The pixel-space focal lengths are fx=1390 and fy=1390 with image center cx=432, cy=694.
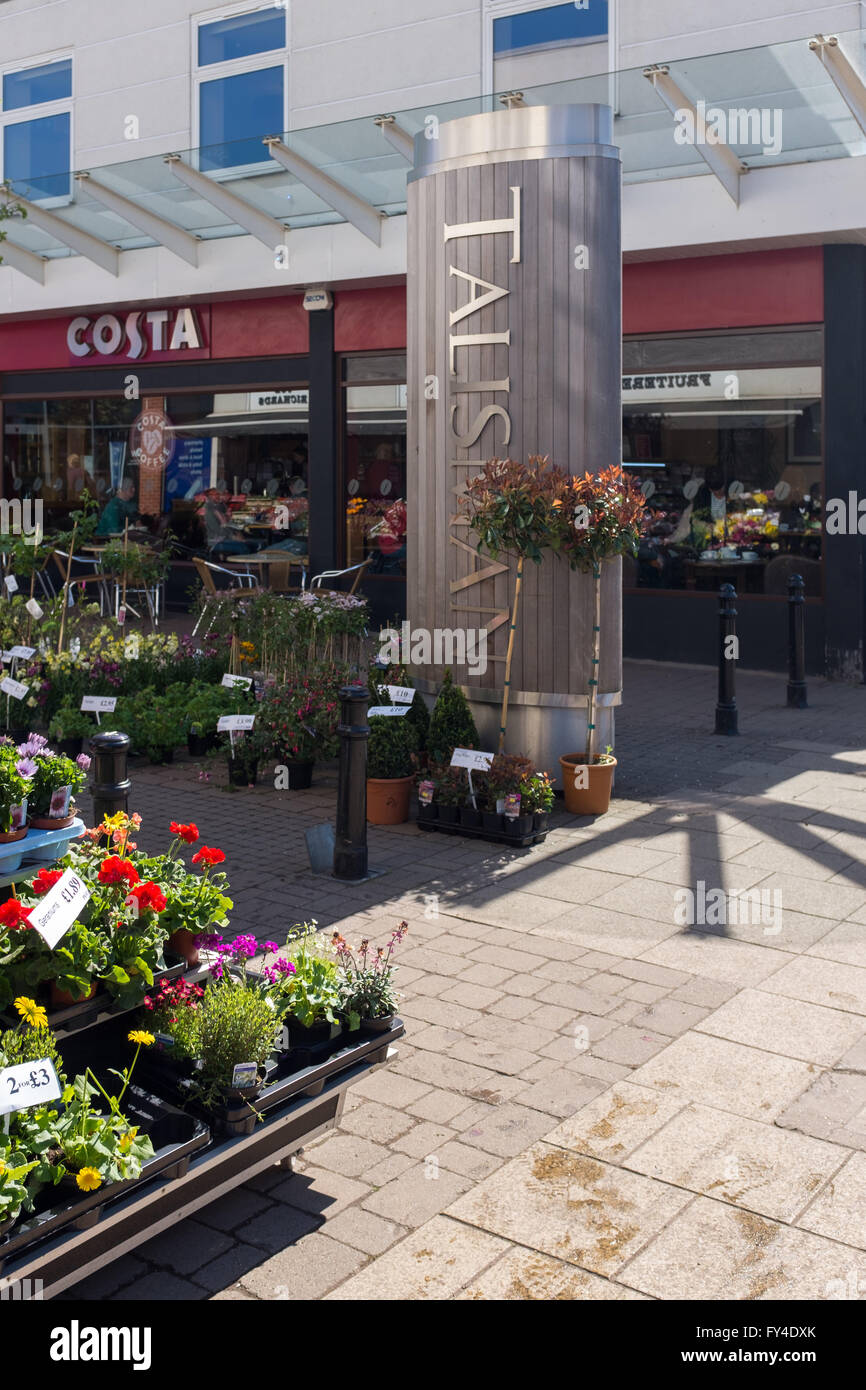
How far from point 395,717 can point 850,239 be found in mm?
7337

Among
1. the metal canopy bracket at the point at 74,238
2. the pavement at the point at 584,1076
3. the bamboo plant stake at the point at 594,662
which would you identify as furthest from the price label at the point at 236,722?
the metal canopy bracket at the point at 74,238

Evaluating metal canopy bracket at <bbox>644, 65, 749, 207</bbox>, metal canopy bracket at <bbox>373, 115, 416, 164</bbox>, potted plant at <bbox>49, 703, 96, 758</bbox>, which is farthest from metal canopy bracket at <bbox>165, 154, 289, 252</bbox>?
potted plant at <bbox>49, 703, 96, 758</bbox>

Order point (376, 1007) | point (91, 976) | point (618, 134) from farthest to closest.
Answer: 1. point (618, 134)
2. point (376, 1007)
3. point (91, 976)

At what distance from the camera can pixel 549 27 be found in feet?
49.7

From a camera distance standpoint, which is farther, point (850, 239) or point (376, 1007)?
point (850, 239)

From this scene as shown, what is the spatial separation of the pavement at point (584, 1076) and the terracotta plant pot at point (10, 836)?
1200 millimetres

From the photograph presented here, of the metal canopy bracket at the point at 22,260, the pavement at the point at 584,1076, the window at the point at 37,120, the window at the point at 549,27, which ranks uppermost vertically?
the window at the point at 37,120

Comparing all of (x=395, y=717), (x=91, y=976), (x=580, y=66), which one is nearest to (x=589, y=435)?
(x=395, y=717)

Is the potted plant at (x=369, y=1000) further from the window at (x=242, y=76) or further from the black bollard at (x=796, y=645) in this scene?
the window at (x=242, y=76)

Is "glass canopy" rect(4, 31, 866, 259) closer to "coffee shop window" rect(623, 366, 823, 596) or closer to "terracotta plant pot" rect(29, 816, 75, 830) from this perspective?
"coffee shop window" rect(623, 366, 823, 596)

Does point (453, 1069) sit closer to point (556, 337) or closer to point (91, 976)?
point (91, 976)

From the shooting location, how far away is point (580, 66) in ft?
49.1

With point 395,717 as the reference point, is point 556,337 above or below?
above

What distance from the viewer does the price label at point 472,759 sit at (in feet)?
26.3
